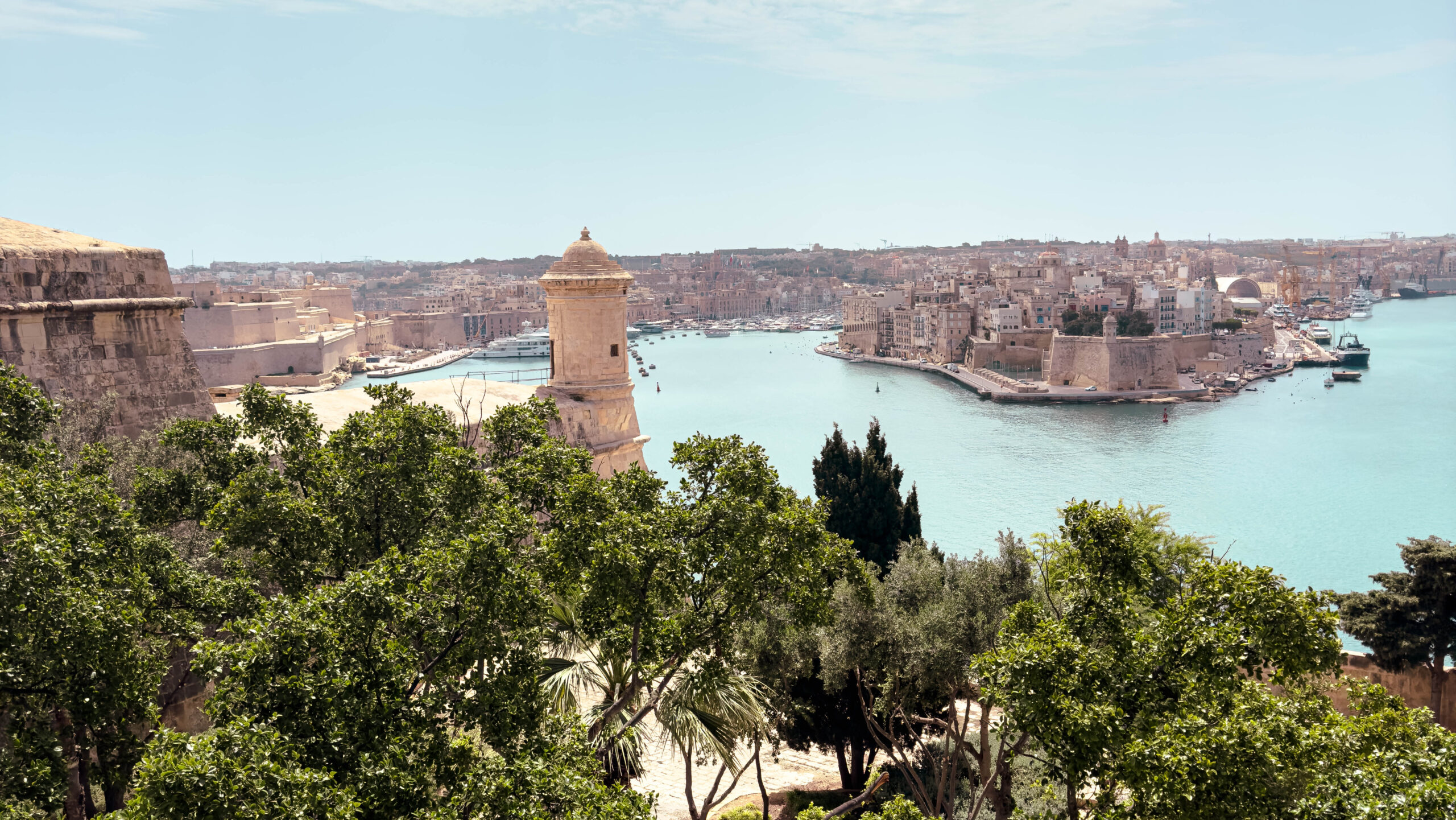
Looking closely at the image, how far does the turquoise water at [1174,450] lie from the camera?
2469 centimetres

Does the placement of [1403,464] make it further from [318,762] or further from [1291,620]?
[318,762]

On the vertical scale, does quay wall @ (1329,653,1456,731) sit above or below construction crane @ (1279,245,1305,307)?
below

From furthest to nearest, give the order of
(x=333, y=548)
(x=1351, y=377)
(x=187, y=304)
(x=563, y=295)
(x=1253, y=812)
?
1. (x=1351, y=377)
2. (x=563, y=295)
3. (x=187, y=304)
4. (x=333, y=548)
5. (x=1253, y=812)

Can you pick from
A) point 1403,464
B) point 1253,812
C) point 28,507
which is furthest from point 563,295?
point 1403,464

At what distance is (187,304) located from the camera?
717cm

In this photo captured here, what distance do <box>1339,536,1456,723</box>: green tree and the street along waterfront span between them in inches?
254

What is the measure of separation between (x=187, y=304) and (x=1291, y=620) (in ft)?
23.8

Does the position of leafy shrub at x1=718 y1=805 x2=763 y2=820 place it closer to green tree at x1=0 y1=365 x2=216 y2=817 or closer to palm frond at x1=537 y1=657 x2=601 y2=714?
palm frond at x1=537 y1=657 x2=601 y2=714

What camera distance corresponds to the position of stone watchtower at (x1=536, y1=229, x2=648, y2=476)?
848cm

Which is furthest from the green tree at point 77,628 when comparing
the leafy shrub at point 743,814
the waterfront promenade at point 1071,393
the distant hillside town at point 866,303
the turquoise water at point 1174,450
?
the waterfront promenade at point 1071,393

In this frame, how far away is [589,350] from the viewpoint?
28.3ft

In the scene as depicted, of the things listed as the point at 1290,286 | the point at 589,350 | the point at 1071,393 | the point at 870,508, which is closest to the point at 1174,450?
the point at 1071,393

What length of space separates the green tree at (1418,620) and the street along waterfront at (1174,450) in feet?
21.1

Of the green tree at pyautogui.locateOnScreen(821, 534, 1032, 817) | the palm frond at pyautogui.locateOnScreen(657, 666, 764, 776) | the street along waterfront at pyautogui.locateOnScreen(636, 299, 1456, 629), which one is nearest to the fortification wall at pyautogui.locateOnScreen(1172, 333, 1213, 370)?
the street along waterfront at pyautogui.locateOnScreen(636, 299, 1456, 629)
